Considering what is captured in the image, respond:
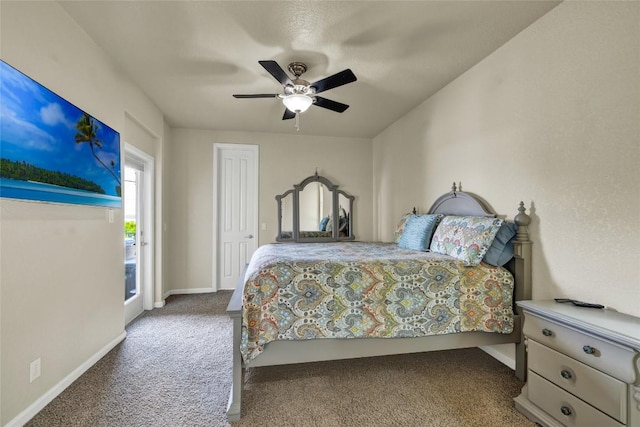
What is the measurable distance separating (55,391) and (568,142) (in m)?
3.76

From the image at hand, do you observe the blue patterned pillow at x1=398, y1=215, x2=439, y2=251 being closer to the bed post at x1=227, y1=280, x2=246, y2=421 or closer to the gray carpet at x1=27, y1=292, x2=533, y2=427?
the gray carpet at x1=27, y1=292, x2=533, y2=427

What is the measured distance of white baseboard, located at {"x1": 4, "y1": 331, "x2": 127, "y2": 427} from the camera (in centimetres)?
159

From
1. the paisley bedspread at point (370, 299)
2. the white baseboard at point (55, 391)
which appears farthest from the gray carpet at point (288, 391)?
the paisley bedspread at point (370, 299)

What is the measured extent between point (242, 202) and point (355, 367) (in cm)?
319

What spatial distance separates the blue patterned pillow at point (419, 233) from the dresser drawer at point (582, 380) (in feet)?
3.84

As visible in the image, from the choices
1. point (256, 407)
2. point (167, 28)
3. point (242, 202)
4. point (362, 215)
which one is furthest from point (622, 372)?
point (242, 202)

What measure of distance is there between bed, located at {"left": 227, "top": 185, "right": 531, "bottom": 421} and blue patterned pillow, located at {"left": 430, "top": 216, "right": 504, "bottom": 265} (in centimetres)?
2

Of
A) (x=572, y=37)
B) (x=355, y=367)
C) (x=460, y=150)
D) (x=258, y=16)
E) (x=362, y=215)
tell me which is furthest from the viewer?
(x=362, y=215)

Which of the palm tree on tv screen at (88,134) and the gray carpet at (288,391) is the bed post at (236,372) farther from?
the palm tree on tv screen at (88,134)

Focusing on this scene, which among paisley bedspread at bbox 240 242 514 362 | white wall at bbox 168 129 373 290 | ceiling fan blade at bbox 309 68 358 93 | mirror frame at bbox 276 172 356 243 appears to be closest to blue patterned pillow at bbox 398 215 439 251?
paisley bedspread at bbox 240 242 514 362

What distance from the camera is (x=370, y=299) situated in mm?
1938

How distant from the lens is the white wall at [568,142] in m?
1.55

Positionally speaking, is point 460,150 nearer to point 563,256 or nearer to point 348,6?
point 563,256

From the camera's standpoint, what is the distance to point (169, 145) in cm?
424
